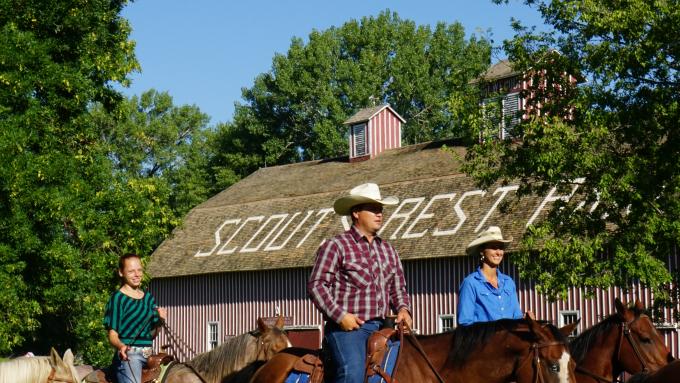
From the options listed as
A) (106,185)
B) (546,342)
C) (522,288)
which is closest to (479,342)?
(546,342)

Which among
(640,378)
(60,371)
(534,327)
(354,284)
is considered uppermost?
(354,284)

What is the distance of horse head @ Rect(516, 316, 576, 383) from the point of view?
7.24 m

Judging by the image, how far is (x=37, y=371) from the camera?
9508mm

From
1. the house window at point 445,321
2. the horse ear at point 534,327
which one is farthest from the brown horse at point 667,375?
the house window at point 445,321

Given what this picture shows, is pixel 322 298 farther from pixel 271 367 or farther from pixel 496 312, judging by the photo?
pixel 496 312

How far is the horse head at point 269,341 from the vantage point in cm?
1152

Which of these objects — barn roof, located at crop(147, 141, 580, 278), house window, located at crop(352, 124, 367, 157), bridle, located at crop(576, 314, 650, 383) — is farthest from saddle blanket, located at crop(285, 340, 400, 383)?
house window, located at crop(352, 124, 367, 157)

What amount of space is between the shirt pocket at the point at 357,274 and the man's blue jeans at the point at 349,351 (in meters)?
0.30

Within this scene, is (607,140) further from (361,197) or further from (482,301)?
(361,197)

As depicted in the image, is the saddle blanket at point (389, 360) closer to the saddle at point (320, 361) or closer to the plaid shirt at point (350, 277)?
the saddle at point (320, 361)

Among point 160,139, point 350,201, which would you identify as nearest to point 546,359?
point 350,201

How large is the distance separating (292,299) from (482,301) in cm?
3213

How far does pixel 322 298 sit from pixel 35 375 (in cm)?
322

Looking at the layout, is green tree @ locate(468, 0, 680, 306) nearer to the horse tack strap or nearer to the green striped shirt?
the horse tack strap
